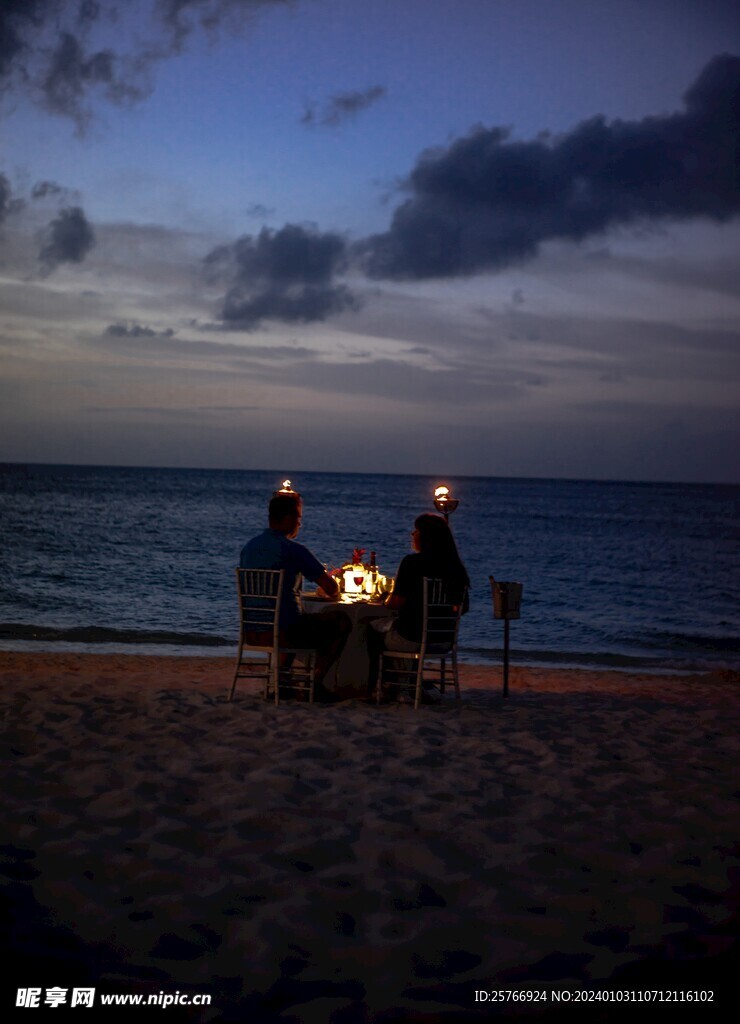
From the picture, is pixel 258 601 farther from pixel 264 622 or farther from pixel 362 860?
pixel 362 860

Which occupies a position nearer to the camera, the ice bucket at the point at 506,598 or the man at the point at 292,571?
the man at the point at 292,571

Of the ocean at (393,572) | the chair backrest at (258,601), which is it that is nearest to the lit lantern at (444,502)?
the chair backrest at (258,601)

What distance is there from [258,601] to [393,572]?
21.9 metres

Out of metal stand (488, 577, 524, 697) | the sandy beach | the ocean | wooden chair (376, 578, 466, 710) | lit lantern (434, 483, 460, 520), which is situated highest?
lit lantern (434, 483, 460, 520)

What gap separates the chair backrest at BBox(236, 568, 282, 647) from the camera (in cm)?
677

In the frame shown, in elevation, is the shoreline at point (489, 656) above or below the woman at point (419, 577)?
below

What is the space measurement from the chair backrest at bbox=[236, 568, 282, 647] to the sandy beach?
2.54 ft

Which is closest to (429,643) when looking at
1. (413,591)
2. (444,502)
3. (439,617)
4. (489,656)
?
(439,617)

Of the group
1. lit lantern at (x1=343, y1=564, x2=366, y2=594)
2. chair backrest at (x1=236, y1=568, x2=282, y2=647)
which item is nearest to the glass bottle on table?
lit lantern at (x1=343, y1=564, x2=366, y2=594)

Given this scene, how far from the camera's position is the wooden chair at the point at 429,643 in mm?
6887

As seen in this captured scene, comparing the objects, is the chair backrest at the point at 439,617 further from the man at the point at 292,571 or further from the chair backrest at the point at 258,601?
the chair backrest at the point at 258,601

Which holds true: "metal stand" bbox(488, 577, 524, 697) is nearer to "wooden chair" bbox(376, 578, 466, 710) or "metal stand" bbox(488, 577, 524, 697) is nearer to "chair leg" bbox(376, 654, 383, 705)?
"wooden chair" bbox(376, 578, 466, 710)

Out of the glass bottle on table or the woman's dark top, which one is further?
the glass bottle on table

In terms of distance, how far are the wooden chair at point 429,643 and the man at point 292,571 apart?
1.74 ft
